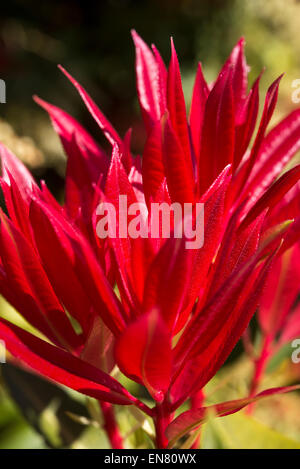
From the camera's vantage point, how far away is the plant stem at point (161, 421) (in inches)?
14.6

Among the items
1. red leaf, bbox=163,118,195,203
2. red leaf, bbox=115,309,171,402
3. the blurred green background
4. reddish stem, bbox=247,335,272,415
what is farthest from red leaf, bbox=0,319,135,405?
the blurred green background

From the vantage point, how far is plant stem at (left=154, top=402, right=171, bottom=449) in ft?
1.22

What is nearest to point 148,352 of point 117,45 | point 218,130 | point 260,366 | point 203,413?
point 203,413

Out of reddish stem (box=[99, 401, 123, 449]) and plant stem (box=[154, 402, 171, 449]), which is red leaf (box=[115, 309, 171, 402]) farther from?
reddish stem (box=[99, 401, 123, 449])

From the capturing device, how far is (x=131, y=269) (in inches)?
14.0

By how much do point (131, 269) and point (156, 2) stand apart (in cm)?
211

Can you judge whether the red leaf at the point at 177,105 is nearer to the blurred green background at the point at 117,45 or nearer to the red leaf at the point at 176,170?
the red leaf at the point at 176,170

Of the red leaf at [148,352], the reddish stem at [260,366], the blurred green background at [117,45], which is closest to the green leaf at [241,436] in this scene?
the reddish stem at [260,366]

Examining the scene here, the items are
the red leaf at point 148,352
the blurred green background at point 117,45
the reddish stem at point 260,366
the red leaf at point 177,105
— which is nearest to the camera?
the red leaf at point 148,352

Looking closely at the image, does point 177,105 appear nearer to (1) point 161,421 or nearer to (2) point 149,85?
(2) point 149,85

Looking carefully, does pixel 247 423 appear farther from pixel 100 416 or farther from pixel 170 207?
pixel 170 207
